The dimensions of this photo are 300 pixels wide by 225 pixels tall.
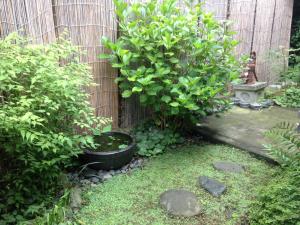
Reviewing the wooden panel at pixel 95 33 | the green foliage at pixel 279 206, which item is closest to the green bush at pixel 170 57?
the wooden panel at pixel 95 33

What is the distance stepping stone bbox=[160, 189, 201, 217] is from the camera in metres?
2.15

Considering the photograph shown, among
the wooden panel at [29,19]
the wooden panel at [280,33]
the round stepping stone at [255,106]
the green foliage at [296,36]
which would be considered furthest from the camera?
the green foliage at [296,36]

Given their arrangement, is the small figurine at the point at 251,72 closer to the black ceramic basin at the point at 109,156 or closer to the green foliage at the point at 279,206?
the black ceramic basin at the point at 109,156

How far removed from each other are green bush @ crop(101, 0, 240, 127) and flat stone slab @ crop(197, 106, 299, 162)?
478mm

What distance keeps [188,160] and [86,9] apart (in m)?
2.04

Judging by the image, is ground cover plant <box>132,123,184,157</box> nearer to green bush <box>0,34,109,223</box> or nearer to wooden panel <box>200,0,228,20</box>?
green bush <box>0,34,109,223</box>

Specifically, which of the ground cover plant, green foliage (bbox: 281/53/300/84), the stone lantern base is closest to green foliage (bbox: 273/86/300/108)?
green foliage (bbox: 281/53/300/84)

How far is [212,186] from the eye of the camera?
2480 mm

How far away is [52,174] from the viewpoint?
88.7 inches

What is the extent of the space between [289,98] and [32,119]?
498 cm

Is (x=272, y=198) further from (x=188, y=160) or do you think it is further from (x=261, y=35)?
(x=261, y=35)

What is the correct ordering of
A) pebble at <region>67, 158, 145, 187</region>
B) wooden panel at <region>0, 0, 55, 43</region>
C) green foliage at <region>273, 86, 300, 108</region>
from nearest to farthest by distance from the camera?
wooden panel at <region>0, 0, 55, 43</region>
pebble at <region>67, 158, 145, 187</region>
green foliage at <region>273, 86, 300, 108</region>

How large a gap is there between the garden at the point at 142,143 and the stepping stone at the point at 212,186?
1 centimetres

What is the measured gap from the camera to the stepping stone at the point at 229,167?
2.79 meters
